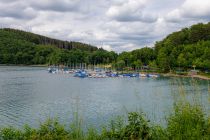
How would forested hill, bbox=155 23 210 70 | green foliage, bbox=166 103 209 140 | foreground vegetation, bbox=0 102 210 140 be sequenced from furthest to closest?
forested hill, bbox=155 23 210 70 → foreground vegetation, bbox=0 102 210 140 → green foliage, bbox=166 103 209 140

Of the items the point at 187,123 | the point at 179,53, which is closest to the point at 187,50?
the point at 179,53

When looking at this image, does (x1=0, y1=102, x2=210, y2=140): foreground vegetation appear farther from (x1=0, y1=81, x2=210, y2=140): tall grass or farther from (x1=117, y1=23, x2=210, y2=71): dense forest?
(x1=117, y1=23, x2=210, y2=71): dense forest

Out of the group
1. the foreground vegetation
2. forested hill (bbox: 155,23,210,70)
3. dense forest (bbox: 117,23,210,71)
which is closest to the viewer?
the foreground vegetation

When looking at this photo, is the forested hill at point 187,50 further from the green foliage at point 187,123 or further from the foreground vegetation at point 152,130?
the green foliage at point 187,123

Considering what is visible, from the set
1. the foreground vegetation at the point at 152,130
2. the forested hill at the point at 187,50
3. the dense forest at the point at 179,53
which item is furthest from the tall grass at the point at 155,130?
the dense forest at the point at 179,53

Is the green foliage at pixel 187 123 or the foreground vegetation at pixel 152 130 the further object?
the foreground vegetation at pixel 152 130

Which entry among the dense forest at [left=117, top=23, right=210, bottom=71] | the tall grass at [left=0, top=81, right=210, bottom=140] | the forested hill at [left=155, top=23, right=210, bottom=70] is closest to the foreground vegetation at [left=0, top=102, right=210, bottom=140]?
the tall grass at [left=0, top=81, right=210, bottom=140]

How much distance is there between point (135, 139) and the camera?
9227 millimetres

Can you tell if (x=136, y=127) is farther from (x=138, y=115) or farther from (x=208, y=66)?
(x=208, y=66)

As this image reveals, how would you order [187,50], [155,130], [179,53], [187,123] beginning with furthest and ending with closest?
[179,53], [187,50], [155,130], [187,123]

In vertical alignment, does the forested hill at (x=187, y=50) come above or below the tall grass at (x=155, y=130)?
above

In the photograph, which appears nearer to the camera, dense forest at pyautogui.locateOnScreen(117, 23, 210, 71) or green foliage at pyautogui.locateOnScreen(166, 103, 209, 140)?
green foliage at pyautogui.locateOnScreen(166, 103, 209, 140)

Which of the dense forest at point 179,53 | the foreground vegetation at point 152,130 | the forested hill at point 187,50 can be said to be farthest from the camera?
the dense forest at point 179,53

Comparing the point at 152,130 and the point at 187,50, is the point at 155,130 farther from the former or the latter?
the point at 187,50
